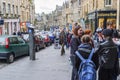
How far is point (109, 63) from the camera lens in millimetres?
5965

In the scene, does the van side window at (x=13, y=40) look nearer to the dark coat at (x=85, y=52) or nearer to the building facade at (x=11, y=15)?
the dark coat at (x=85, y=52)

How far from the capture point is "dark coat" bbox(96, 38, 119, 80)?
5965 mm

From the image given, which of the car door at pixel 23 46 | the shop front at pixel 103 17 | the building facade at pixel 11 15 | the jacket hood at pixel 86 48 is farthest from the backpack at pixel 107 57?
the shop front at pixel 103 17

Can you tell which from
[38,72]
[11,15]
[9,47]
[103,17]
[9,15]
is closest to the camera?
[38,72]

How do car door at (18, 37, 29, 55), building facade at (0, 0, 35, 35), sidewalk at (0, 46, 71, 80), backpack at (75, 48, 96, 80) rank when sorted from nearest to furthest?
1. backpack at (75, 48, 96, 80)
2. sidewalk at (0, 46, 71, 80)
3. car door at (18, 37, 29, 55)
4. building facade at (0, 0, 35, 35)

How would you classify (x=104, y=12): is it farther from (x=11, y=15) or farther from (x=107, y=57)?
(x=107, y=57)

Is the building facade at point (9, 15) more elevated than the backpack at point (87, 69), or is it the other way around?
the building facade at point (9, 15)

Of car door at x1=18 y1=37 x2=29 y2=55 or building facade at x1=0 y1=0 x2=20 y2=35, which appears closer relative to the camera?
car door at x1=18 y1=37 x2=29 y2=55

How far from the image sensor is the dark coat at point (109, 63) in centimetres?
596

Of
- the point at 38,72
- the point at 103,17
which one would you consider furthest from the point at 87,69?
the point at 103,17

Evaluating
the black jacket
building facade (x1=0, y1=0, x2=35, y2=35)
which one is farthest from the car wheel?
building facade (x1=0, y1=0, x2=35, y2=35)

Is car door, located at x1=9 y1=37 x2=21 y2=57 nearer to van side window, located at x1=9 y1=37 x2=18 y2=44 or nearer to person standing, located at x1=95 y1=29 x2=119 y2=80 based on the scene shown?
van side window, located at x1=9 y1=37 x2=18 y2=44

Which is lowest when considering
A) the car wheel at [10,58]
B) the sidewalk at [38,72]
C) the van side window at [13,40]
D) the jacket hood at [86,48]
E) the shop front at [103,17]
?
the sidewalk at [38,72]

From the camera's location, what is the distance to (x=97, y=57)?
19.9ft
